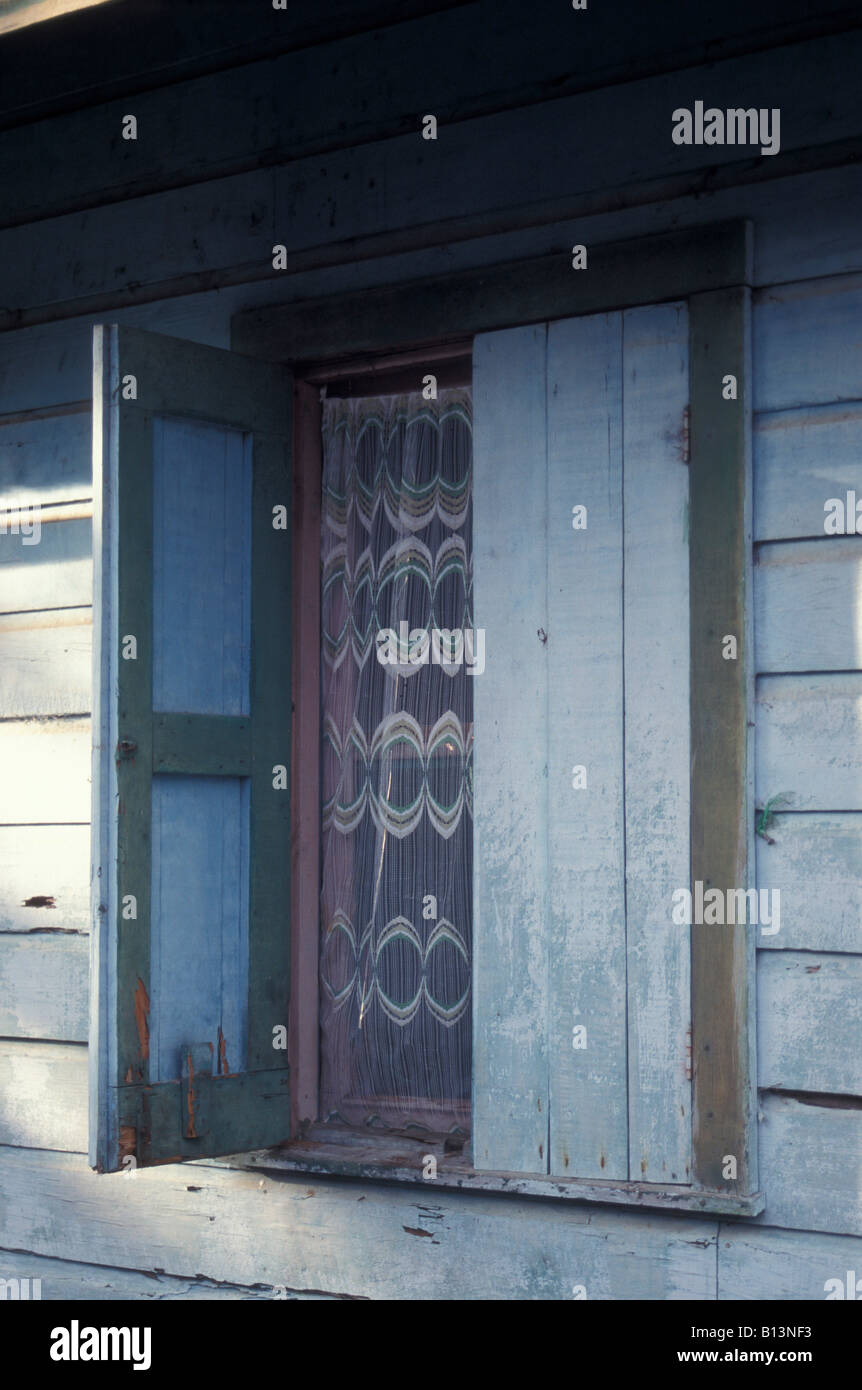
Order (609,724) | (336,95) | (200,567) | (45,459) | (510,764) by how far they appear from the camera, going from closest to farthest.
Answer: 1. (609,724)
2. (510,764)
3. (200,567)
4. (336,95)
5. (45,459)

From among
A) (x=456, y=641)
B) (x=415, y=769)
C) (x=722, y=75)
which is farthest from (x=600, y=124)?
(x=415, y=769)

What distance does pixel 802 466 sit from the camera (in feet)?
10.1

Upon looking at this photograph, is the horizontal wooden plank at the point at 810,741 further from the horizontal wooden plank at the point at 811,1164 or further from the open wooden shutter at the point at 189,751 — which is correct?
the open wooden shutter at the point at 189,751

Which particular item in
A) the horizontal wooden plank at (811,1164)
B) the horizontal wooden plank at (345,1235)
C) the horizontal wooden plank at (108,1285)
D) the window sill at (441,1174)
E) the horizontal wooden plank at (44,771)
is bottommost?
the horizontal wooden plank at (108,1285)

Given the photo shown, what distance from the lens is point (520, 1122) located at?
3281 mm

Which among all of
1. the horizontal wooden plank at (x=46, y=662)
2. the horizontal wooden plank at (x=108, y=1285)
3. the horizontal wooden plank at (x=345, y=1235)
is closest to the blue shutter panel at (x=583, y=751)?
the horizontal wooden plank at (x=345, y=1235)

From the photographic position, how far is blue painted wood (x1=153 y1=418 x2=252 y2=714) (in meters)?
3.40

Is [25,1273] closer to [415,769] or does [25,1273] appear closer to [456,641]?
[415,769]

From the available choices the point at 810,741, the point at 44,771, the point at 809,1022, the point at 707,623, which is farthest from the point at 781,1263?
the point at 44,771

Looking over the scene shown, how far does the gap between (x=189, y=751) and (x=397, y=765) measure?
498 millimetres

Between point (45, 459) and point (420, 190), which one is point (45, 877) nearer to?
point (45, 459)

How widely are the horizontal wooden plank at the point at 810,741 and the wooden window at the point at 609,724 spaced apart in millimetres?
50

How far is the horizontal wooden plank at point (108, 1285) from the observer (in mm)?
3637

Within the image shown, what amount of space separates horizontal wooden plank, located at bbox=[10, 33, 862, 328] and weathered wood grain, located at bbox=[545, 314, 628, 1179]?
35cm
